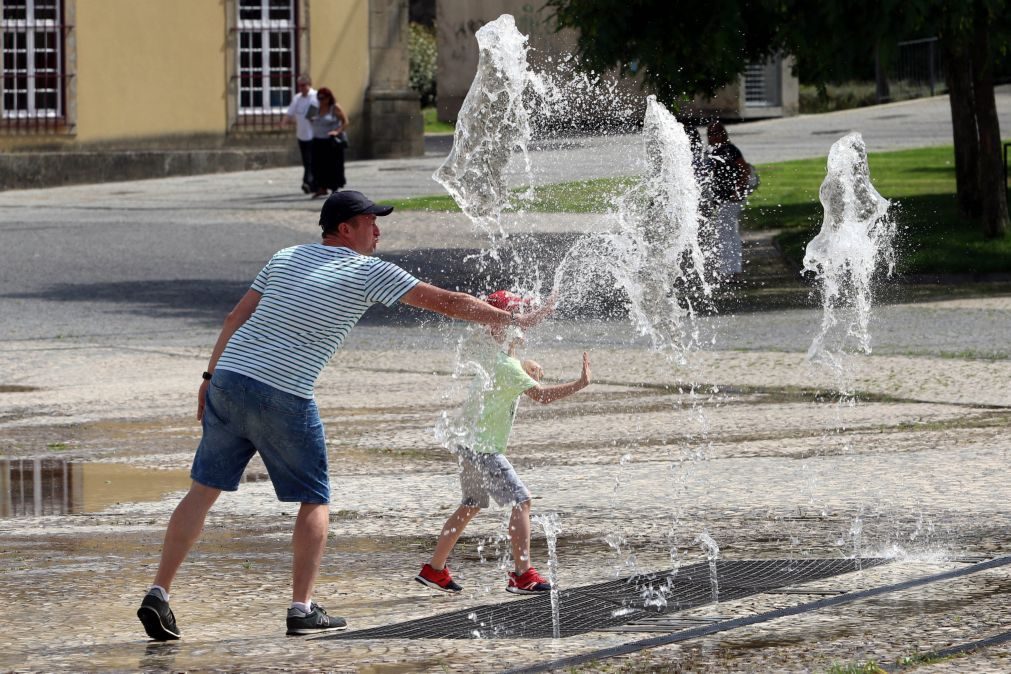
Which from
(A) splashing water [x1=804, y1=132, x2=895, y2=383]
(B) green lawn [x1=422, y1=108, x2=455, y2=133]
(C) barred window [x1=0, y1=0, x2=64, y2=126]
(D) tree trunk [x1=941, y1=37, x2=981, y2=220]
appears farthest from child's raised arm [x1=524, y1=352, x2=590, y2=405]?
(B) green lawn [x1=422, y1=108, x2=455, y2=133]

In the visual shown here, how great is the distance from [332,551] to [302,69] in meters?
27.6

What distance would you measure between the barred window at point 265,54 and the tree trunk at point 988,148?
57.1ft

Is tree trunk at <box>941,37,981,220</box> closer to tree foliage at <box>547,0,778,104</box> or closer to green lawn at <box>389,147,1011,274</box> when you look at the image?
green lawn at <box>389,147,1011,274</box>

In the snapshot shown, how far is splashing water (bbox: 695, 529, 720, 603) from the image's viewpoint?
6.82 meters

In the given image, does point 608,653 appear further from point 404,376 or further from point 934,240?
point 934,240

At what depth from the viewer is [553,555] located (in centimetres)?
719

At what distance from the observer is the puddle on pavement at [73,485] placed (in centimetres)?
879

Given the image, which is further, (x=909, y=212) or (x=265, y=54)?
(x=265, y=54)

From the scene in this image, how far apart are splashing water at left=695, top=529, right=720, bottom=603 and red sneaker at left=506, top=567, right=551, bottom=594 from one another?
0.60 meters

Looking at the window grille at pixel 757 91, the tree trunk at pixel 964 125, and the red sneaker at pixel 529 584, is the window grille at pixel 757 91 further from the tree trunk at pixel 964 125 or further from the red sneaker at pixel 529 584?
the red sneaker at pixel 529 584

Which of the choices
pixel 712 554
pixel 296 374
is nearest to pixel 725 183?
pixel 712 554

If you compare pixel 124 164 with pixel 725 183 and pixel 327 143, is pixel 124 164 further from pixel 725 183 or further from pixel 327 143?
pixel 725 183

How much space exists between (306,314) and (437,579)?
120 centimetres

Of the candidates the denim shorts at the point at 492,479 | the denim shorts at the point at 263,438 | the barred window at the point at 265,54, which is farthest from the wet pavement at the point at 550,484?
the barred window at the point at 265,54
